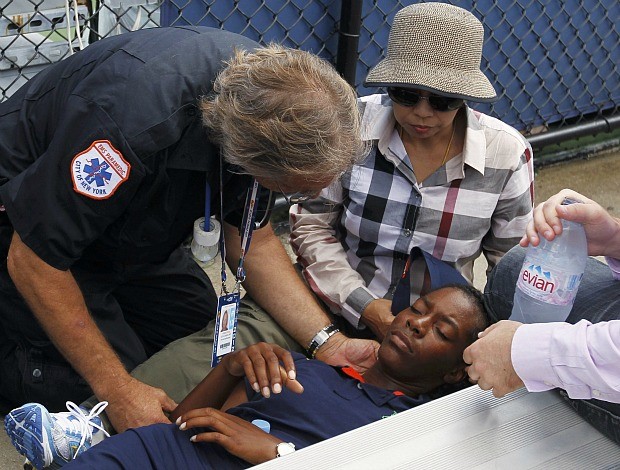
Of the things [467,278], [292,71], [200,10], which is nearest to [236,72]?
[292,71]

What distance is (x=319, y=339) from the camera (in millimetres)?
2611

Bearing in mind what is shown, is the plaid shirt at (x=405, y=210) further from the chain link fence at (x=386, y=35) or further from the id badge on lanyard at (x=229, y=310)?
the chain link fence at (x=386, y=35)

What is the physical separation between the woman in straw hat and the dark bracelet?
0.09 m

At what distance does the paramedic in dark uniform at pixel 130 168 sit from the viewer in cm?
202

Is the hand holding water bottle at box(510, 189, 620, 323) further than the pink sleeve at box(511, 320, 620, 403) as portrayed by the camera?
Yes

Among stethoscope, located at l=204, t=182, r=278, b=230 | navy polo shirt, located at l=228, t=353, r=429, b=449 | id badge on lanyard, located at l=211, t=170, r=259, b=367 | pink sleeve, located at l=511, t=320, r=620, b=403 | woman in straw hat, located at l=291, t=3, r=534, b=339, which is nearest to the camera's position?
pink sleeve, located at l=511, t=320, r=620, b=403

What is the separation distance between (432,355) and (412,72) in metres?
0.78

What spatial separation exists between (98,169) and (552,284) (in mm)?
1083

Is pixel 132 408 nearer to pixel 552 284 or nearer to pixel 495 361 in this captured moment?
pixel 495 361

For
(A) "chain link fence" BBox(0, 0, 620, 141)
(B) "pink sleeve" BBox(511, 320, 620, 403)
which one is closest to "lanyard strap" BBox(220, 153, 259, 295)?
(B) "pink sleeve" BBox(511, 320, 620, 403)

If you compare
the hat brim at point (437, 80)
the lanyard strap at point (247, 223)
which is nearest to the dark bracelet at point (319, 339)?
the lanyard strap at point (247, 223)

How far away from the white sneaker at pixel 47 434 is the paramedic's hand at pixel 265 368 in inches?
15.3

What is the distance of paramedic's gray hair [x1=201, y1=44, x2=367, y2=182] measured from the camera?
1972 millimetres

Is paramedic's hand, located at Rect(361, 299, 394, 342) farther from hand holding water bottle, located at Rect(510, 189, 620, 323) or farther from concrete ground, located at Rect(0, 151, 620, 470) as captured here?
concrete ground, located at Rect(0, 151, 620, 470)
